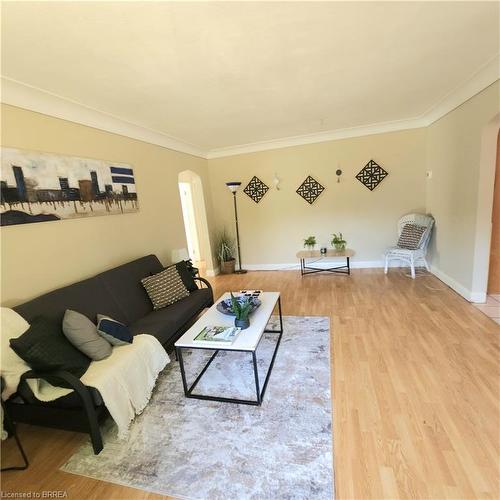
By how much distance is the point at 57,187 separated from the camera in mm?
2326

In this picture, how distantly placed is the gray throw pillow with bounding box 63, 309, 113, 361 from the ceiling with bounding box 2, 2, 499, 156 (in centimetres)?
181

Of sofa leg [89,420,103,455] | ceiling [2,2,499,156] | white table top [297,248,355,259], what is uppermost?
ceiling [2,2,499,156]

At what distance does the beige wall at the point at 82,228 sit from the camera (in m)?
2.02

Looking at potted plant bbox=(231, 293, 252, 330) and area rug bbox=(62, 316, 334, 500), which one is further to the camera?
potted plant bbox=(231, 293, 252, 330)

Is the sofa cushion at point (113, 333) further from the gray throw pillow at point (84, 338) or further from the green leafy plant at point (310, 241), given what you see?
the green leafy plant at point (310, 241)

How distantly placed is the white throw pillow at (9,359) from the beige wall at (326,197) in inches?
159

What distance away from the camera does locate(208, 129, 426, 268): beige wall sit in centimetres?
443

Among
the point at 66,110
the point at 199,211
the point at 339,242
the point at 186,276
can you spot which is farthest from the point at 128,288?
the point at 339,242

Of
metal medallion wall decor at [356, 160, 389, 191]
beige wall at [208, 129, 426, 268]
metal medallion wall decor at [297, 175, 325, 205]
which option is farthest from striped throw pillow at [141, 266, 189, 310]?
metal medallion wall decor at [356, 160, 389, 191]

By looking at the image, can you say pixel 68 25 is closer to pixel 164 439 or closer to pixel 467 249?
pixel 164 439

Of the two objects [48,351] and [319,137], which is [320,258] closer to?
[319,137]

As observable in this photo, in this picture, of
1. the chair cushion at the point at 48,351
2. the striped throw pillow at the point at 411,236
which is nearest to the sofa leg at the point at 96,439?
the chair cushion at the point at 48,351

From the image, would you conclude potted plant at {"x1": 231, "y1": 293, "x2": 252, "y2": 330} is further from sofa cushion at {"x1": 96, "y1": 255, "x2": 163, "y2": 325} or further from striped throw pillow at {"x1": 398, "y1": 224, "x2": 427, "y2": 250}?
striped throw pillow at {"x1": 398, "y1": 224, "x2": 427, "y2": 250}

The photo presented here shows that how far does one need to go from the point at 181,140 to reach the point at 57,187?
2.31m
